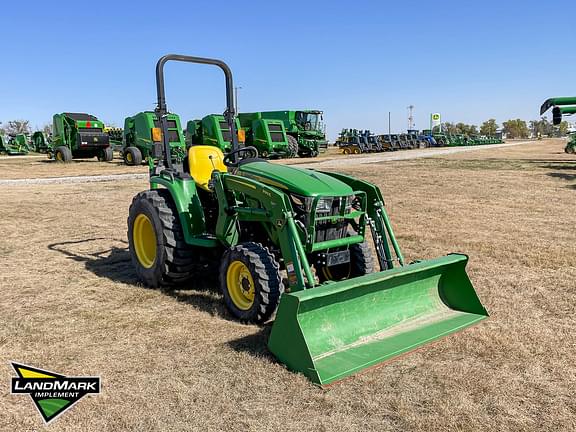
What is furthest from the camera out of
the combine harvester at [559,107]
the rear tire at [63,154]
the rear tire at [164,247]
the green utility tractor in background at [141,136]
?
the rear tire at [63,154]

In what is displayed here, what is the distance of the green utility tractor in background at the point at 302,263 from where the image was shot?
344 cm

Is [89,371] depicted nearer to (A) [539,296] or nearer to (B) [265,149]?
(A) [539,296]

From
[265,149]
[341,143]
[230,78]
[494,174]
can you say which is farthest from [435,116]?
[230,78]

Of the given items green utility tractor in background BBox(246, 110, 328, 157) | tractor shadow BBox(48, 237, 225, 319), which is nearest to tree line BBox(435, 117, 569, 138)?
green utility tractor in background BBox(246, 110, 328, 157)

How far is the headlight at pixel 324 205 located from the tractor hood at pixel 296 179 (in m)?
0.06

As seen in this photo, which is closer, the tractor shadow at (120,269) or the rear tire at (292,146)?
the tractor shadow at (120,269)

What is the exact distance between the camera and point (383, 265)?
14.6 feet

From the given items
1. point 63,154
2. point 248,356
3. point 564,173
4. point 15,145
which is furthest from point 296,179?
point 15,145

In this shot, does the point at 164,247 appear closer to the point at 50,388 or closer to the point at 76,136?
the point at 50,388

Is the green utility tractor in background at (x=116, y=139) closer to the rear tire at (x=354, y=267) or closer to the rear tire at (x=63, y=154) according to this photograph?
the rear tire at (x=63, y=154)

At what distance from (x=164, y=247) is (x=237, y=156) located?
121 cm

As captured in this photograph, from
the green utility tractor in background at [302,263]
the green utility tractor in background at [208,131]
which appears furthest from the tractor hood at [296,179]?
→ the green utility tractor in background at [208,131]

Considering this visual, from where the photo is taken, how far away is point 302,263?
376 cm

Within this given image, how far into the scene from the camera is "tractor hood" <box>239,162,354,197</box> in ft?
13.4
